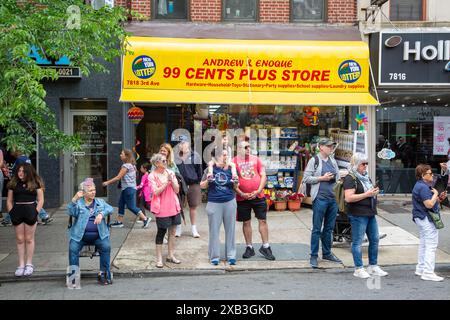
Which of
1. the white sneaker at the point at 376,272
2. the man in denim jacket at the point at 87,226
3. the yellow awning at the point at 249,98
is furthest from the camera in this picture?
the yellow awning at the point at 249,98

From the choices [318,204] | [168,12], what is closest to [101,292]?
[318,204]

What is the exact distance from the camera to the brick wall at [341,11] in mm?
13109

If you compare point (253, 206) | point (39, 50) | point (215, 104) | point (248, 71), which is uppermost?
point (248, 71)

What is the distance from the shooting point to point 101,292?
22.5 ft

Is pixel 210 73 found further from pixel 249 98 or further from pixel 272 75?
pixel 272 75

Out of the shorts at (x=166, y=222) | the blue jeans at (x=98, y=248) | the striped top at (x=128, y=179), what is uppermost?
the striped top at (x=128, y=179)

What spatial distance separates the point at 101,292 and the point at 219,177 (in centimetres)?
233

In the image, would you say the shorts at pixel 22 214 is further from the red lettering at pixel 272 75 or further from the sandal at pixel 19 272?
the red lettering at pixel 272 75

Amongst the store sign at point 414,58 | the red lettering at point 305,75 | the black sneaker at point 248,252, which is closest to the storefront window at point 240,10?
the red lettering at point 305,75

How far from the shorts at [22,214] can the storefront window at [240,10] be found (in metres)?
7.50

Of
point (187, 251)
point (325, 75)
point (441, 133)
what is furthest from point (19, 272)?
point (441, 133)

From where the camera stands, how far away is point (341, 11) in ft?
43.1

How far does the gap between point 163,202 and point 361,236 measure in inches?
113

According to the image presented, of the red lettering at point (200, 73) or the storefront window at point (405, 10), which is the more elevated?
the storefront window at point (405, 10)
